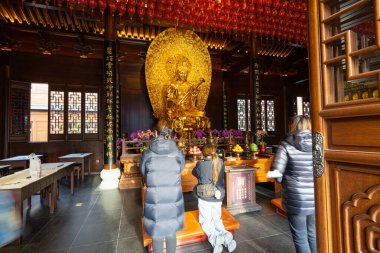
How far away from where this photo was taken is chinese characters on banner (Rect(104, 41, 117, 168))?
5109mm

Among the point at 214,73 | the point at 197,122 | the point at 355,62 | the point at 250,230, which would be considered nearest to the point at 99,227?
the point at 250,230

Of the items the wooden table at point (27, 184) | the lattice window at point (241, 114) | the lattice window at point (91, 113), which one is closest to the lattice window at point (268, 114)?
the lattice window at point (241, 114)

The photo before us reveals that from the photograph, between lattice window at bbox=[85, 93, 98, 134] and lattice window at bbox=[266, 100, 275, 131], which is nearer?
lattice window at bbox=[85, 93, 98, 134]

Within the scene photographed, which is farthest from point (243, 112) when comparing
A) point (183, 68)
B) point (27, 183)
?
point (27, 183)

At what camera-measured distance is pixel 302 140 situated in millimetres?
1833

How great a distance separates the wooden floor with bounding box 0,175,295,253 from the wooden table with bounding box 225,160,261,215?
0.17 meters

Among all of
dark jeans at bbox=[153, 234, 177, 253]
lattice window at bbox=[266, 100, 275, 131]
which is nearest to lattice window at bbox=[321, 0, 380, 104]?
dark jeans at bbox=[153, 234, 177, 253]

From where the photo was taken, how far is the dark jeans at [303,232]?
182cm

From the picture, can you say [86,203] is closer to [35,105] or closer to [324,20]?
[324,20]

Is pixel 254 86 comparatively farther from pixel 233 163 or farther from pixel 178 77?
pixel 233 163

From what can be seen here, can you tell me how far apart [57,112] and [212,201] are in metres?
7.53

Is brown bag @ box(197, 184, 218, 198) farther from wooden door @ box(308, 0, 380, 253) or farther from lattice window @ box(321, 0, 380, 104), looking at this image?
lattice window @ box(321, 0, 380, 104)

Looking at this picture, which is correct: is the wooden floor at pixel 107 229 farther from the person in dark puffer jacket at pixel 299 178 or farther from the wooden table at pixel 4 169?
the wooden table at pixel 4 169

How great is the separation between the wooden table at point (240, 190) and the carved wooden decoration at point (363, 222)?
272 centimetres
